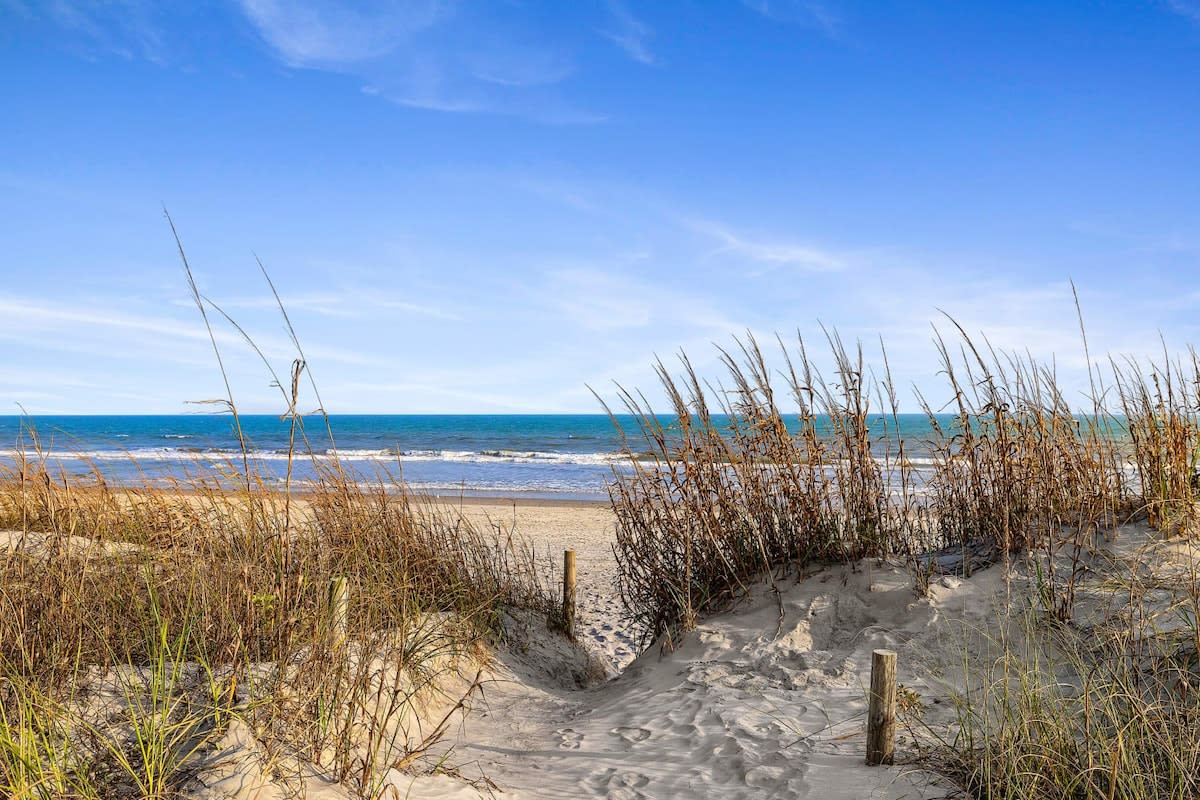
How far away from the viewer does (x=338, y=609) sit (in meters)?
4.31

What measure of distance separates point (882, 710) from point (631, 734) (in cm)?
155

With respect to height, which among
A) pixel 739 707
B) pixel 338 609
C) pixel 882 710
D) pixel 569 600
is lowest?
pixel 739 707

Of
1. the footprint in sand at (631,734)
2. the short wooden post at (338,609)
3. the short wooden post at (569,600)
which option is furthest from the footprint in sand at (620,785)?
the short wooden post at (569,600)

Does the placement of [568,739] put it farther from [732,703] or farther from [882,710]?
[882,710]

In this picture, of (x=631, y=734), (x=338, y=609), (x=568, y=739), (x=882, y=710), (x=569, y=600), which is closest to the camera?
(x=882, y=710)

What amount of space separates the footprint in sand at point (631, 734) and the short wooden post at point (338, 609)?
1.75 meters

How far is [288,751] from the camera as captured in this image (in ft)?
11.7

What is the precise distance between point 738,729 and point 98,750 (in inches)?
126

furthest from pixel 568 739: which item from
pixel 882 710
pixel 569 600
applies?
pixel 569 600

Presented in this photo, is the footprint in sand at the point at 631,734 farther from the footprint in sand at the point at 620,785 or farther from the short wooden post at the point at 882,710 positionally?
the short wooden post at the point at 882,710

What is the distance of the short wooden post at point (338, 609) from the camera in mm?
4190

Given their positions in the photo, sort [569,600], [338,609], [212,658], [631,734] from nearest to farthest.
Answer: [212,658] → [338,609] → [631,734] → [569,600]

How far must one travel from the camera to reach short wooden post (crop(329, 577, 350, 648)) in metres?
4.19

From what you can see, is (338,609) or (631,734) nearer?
(338,609)
